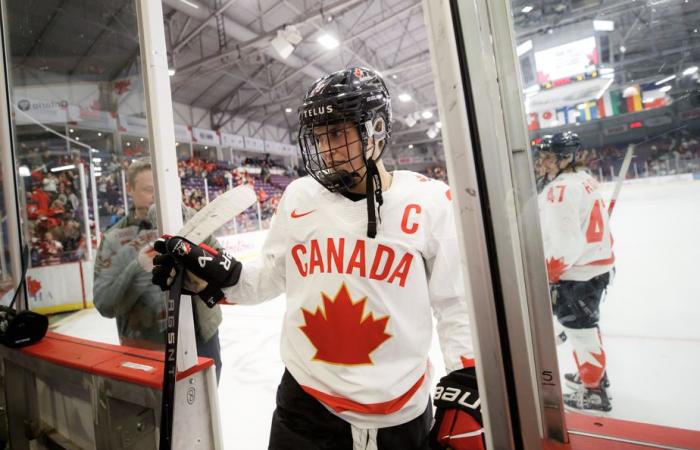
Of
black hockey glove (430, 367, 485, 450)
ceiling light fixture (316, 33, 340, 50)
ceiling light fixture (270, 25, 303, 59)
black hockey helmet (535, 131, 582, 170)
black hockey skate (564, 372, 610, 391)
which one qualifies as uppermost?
ceiling light fixture (316, 33, 340, 50)

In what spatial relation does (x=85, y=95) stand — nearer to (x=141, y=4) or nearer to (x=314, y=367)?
(x=141, y=4)

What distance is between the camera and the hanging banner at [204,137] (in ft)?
36.6

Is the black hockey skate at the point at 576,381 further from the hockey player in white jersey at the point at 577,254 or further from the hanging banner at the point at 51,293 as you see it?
the hanging banner at the point at 51,293

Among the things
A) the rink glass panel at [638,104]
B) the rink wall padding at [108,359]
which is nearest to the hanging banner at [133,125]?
the rink wall padding at [108,359]

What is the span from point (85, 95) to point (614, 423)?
6.91 ft

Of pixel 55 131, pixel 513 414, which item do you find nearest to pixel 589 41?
pixel 513 414

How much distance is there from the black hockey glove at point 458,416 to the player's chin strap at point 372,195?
12.7 inches

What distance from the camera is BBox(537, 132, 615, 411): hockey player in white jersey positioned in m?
0.70

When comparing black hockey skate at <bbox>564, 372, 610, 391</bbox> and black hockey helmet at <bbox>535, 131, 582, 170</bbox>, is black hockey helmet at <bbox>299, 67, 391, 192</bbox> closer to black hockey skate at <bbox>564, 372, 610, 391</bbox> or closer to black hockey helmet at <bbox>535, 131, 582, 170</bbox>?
black hockey helmet at <bbox>535, 131, 582, 170</bbox>

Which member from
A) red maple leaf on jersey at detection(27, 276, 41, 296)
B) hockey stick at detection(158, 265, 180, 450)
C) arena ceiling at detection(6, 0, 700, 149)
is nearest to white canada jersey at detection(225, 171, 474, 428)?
hockey stick at detection(158, 265, 180, 450)

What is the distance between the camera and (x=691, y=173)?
65 centimetres

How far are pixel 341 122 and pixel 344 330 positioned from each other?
0.47m

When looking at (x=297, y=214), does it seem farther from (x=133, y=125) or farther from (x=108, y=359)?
(x=108, y=359)

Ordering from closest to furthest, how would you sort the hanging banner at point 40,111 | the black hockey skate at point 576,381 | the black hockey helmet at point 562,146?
1. the black hockey helmet at point 562,146
2. the black hockey skate at point 576,381
3. the hanging banner at point 40,111
